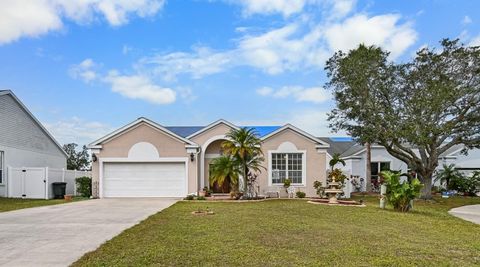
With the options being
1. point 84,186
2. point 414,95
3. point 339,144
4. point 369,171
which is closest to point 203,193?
point 84,186

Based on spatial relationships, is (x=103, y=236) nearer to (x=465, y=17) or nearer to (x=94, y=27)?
(x=94, y=27)

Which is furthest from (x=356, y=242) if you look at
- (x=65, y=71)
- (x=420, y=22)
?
(x=65, y=71)

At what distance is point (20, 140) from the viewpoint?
2509 cm

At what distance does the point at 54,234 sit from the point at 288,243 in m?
5.36

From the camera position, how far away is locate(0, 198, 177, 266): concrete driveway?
698 centimetres

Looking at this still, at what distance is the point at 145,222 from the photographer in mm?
11445

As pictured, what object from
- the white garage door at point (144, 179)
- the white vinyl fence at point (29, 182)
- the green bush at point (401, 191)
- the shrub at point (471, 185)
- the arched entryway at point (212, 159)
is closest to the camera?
the green bush at point (401, 191)

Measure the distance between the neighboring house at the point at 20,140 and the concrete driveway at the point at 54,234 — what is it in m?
10.3

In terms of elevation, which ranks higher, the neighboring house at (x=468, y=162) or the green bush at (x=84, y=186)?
the neighboring house at (x=468, y=162)

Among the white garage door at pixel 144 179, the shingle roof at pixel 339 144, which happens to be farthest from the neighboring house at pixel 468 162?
the white garage door at pixel 144 179

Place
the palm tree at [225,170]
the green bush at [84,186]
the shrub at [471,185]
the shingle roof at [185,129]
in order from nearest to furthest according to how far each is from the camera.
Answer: the palm tree at [225,170], the green bush at [84,186], the shrub at [471,185], the shingle roof at [185,129]

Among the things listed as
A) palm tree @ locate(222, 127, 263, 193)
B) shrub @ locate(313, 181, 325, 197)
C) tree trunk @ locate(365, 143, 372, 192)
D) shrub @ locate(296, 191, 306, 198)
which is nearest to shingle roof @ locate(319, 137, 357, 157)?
tree trunk @ locate(365, 143, 372, 192)

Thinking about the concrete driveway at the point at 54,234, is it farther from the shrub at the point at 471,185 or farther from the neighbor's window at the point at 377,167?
the shrub at the point at 471,185

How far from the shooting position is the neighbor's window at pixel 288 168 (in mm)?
23734
